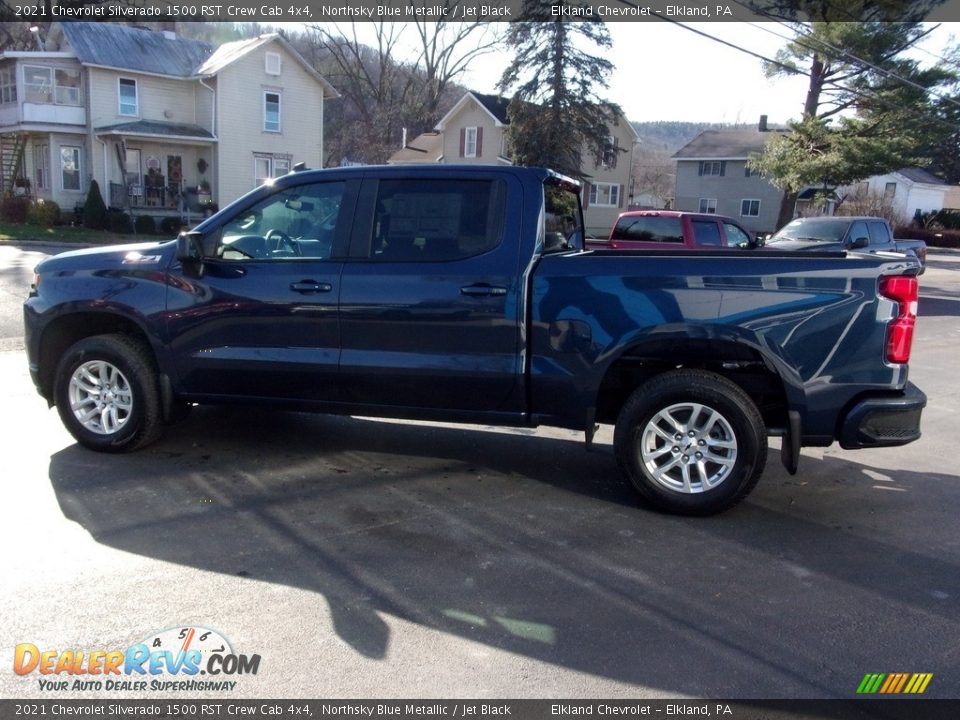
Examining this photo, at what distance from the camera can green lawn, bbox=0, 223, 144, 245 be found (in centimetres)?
2556

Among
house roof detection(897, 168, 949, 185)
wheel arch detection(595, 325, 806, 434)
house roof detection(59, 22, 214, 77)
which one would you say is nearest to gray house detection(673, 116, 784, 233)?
house roof detection(897, 168, 949, 185)

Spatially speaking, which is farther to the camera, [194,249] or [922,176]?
[922,176]

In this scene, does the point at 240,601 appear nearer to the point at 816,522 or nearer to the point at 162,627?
the point at 162,627

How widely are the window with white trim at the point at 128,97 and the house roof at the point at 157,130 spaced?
0.66 m

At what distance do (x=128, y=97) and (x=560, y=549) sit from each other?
35210 mm

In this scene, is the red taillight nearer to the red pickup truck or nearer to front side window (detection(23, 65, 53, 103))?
the red pickup truck

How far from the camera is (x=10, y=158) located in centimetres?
3519

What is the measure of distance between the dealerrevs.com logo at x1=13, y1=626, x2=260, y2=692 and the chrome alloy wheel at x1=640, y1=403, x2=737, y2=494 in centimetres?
263

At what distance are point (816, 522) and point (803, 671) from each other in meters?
1.84

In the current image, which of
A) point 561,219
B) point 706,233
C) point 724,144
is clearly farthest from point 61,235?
point 724,144

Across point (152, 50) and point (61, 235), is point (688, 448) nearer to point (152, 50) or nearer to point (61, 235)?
point (61, 235)

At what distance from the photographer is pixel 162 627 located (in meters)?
3.49

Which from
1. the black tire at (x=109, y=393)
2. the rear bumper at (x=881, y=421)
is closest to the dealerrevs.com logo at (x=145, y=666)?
the black tire at (x=109, y=393)

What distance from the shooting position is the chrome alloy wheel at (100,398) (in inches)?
223
